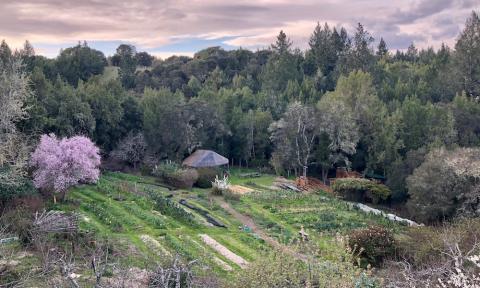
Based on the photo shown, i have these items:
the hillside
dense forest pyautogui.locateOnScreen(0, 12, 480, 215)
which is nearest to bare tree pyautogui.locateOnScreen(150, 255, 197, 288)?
the hillside

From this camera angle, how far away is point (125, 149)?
124ft

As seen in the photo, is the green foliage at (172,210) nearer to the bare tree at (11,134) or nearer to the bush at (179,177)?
the bush at (179,177)

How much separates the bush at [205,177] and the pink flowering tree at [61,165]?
31.3 feet

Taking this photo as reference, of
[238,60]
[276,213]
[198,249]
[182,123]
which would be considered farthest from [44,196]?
[238,60]

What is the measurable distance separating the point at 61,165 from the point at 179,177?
9948 millimetres

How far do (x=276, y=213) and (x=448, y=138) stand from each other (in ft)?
62.2

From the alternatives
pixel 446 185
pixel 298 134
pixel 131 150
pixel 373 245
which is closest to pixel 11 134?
pixel 131 150

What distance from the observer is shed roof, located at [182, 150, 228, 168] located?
125 feet

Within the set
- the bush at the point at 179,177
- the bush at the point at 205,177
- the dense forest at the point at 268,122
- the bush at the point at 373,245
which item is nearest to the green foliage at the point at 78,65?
the dense forest at the point at 268,122

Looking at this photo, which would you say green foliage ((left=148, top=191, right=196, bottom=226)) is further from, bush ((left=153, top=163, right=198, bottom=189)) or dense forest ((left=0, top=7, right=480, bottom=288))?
bush ((left=153, top=163, right=198, bottom=189))

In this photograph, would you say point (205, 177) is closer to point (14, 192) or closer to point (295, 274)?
point (14, 192)

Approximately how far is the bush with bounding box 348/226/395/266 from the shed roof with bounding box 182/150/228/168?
1893cm

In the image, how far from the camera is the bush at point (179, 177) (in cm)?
3347

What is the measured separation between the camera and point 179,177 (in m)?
33.4
